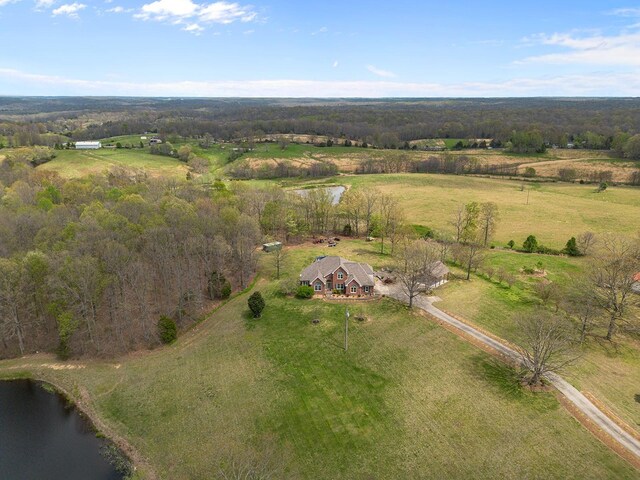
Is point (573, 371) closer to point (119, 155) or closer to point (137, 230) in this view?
point (137, 230)

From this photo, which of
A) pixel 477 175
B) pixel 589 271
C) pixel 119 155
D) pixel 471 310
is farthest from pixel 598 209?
pixel 119 155

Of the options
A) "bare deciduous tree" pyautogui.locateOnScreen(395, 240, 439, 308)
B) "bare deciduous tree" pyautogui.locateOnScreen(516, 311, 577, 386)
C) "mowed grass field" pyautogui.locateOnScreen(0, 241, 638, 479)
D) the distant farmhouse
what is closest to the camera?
"mowed grass field" pyautogui.locateOnScreen(0, 241, 638, 479)

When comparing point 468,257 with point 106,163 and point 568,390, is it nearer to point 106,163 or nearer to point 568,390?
point 568,390

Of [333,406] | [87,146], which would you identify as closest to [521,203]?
[333,406]

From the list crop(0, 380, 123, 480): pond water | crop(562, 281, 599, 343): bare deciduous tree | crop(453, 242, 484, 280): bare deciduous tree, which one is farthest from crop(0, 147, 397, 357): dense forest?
crop(562, 281, 599, 343): bare deciduous tree

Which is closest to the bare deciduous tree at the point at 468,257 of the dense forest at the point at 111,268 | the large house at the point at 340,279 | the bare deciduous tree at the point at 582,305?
the bare deciduous tree at the point at 582,305

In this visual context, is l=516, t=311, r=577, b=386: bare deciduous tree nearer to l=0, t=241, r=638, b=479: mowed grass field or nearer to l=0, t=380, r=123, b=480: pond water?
l=0, t=241, r=638, b=479: mowed grass field

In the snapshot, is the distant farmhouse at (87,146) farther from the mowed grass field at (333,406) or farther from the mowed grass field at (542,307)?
the mowed grass field at (542,307)
